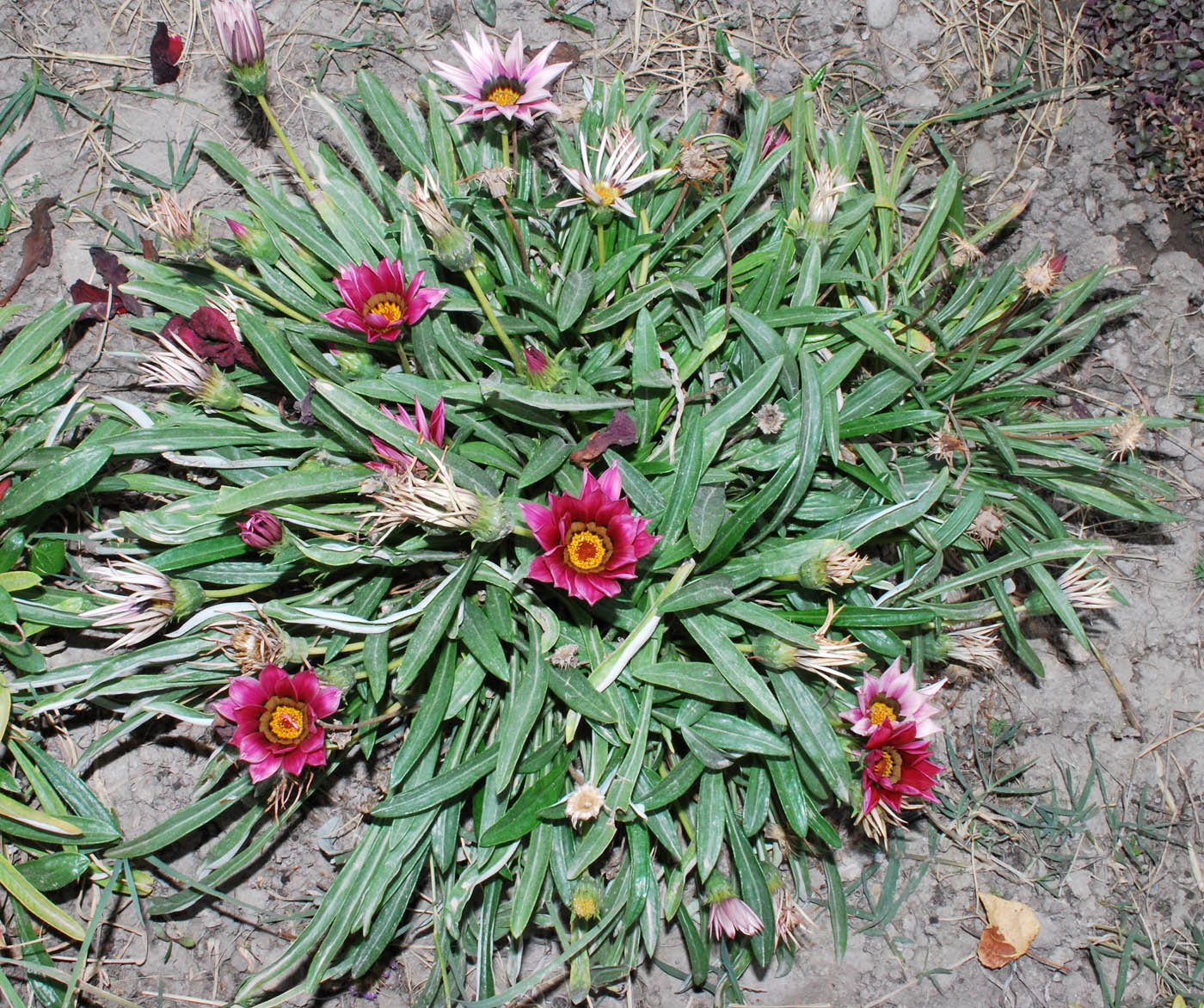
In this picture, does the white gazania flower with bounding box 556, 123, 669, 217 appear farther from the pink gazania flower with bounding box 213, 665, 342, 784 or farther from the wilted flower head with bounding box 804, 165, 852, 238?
the pink gazania flower with bounding box 213, 665, 342, 784

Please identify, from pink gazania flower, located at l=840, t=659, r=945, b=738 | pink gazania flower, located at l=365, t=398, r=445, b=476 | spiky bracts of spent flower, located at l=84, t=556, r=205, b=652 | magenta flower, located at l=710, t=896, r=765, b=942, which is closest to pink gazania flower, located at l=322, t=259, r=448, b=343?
pink gazania flower, located at l=365, t=398, r=445, b=476

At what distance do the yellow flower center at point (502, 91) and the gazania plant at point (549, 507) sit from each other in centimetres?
1

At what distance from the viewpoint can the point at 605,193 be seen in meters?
1.76

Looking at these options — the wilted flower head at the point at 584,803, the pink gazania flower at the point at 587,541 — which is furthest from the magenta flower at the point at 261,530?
the wilted flower head at the point at 584,803

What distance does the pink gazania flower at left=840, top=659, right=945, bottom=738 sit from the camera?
1.64 meters

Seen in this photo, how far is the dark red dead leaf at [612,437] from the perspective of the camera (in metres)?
1.78

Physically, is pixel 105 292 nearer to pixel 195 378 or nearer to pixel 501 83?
pixel 195 378

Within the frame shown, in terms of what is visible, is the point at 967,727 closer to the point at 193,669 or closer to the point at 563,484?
the point at 563,484

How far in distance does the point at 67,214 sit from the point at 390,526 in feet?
4.89

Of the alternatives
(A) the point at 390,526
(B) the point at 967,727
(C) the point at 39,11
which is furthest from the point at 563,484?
(C) the point at 39,11

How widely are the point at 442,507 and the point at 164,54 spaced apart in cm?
171

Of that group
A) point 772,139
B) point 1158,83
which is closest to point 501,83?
point 772,139

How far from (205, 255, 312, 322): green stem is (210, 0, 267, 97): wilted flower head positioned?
38 centimetres

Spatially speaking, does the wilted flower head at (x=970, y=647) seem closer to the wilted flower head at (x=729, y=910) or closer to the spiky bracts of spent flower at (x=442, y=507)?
the wilted flower head at (x=729, y=910)
